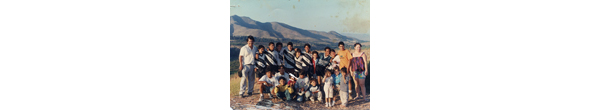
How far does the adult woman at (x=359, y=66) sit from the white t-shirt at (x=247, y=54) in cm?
137

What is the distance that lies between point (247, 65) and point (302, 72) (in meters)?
0.81

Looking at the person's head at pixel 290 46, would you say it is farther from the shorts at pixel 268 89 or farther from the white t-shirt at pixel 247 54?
the shorts at pixel 268 89

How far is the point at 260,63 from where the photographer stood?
616 cm

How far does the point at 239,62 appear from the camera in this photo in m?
6.24

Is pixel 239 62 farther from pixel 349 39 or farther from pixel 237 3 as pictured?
pixel 349 39

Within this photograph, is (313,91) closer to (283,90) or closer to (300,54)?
(283,90)

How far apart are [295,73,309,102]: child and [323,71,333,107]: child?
265mm

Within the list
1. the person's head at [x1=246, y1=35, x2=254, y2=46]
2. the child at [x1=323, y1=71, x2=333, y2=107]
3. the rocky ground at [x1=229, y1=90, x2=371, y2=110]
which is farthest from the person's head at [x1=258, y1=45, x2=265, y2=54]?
the child at [x1=323, y1=71, x2=333, y2=107]

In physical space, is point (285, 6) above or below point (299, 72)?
above

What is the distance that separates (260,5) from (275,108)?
144cm

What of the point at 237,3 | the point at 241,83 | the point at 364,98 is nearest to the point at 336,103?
the point at 364,98

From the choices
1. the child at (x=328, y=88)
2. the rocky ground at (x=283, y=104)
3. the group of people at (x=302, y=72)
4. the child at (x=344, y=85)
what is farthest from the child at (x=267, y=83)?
the child at (x=344, y=85)

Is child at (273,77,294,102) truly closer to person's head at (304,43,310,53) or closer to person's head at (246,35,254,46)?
person's head at (304,43,310,53)

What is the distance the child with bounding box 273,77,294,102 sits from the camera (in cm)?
607
